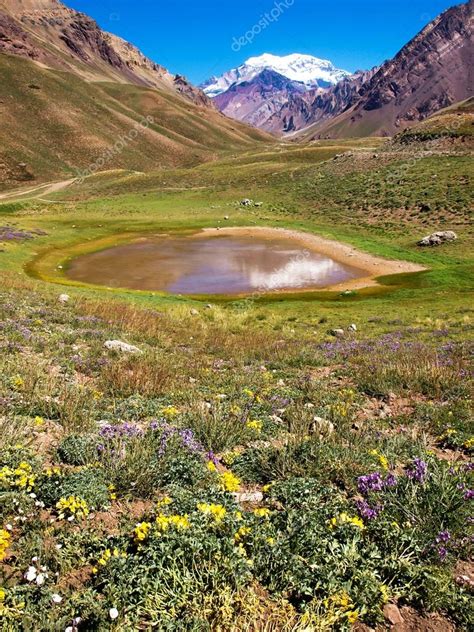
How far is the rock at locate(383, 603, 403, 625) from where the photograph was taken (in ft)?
13.0

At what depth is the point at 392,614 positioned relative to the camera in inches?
158

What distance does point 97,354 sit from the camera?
39.8ft

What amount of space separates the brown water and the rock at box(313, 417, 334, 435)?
88.7ft

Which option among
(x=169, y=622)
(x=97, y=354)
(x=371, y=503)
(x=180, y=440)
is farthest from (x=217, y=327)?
(x=169, y=622)

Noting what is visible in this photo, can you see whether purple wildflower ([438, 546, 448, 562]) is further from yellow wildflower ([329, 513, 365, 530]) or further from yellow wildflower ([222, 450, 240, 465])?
yellow wildflower ([222, 450, 240, 465])

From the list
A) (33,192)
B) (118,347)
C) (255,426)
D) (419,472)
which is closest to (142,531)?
(255,426)

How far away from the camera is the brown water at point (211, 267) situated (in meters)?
36.7

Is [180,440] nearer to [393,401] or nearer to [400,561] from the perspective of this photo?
[400,561]

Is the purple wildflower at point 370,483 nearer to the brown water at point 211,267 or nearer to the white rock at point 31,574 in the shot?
the white rock at point 31,574

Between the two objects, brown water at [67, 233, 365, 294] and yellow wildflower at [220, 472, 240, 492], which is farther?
brown water at [67, 233, 365, 294]

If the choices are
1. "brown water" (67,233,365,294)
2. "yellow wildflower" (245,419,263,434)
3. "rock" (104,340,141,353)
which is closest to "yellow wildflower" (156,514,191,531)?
"yellow wildflower" (245,419,263,434)

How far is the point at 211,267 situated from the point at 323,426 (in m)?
35.8

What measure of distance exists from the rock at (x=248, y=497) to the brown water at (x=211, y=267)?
29.2 m

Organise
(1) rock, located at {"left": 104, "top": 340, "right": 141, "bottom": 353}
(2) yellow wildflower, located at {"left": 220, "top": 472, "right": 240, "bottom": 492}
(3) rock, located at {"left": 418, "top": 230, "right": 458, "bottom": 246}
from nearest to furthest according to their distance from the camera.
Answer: (2) yellow wildflower, located at {"left": 220, "top": 472, "right": 240, "bottom": 492}, (1) rock, located at {"left": 104, "top": 340, "right": 141, "bottom": 353}, (3) rock, located at {"left": 418, "top": 230, "right": 458, "bottom": 246}
